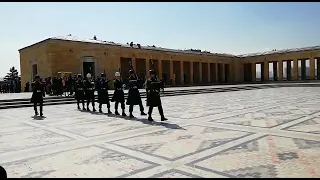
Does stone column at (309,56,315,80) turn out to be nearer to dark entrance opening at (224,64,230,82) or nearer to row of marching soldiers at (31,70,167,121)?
dark entrance opening at (224,64,230,82)

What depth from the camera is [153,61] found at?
125 ft

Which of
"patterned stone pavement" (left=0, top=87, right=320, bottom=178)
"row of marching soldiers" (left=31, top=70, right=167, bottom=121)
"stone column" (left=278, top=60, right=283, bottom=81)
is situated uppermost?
"stone column" (left=278, top=60, right=283, bottom=81)

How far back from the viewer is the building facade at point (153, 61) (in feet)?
91.7

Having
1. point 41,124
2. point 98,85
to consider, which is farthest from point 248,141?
point 98,85

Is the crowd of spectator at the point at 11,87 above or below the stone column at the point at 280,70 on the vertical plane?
below

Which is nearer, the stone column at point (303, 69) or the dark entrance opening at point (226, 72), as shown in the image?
the stone column at point (303, 69)

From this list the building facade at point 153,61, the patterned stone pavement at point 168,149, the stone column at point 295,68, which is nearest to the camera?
the patterned stone pavement at point 168,149

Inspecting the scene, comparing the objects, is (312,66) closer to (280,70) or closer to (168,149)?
(280,70)

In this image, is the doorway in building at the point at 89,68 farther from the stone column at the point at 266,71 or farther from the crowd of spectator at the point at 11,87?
the stone column at the point at 266,71

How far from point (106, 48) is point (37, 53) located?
733cm

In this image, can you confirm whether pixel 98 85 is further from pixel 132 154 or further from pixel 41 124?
pixel 132 154

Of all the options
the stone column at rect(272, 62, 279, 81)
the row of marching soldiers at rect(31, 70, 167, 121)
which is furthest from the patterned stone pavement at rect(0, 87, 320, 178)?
the stone column at rect(272, 62, 279, 81)

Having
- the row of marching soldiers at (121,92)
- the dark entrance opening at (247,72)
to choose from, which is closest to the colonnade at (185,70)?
the dark entrance opening at (247,72)

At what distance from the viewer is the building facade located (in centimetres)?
2795
